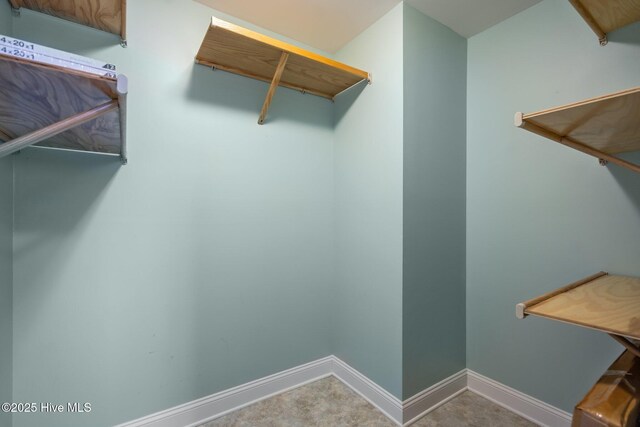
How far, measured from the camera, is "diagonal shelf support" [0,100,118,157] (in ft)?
2.33

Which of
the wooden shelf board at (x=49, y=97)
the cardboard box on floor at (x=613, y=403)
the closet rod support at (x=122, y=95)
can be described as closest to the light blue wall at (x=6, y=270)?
the wooden shelf board at (x=49, y=97)

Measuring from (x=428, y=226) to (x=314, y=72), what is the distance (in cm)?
115

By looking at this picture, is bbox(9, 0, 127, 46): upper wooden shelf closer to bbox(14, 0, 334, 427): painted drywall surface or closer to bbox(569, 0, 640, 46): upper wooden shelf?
bbox(14, 0, 334, 427): painted drywall surface

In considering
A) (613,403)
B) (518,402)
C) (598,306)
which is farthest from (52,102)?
(518,402)

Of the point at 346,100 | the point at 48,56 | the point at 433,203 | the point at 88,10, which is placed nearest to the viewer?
the point at 48,56

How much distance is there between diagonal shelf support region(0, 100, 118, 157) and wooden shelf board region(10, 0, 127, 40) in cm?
71

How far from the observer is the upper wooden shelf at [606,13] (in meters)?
1.14

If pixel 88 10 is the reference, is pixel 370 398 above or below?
below

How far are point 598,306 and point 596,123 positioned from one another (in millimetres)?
635

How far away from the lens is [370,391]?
172cm

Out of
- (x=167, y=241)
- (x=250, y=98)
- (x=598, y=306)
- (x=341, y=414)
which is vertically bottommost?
(x=341, y=414)

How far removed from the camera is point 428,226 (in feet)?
5.49

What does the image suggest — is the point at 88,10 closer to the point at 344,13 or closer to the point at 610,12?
the point at 344,13

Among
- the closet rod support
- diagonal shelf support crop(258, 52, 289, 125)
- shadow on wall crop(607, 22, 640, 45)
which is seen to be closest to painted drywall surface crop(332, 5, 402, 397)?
diagonal shelf support crop(258, 52, 289, 125)
